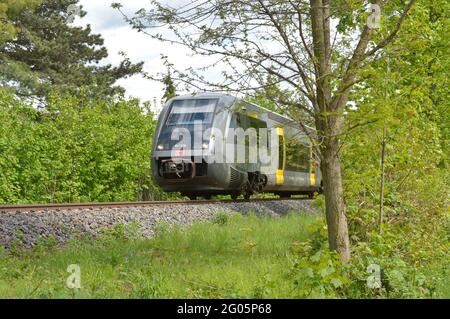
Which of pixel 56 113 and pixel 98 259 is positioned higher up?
pixel 56 113

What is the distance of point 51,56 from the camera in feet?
108

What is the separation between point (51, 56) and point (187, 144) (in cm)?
1841

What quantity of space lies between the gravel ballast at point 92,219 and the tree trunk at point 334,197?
5031mm

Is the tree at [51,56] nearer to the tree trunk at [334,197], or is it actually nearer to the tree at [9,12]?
the tree at [9,12]

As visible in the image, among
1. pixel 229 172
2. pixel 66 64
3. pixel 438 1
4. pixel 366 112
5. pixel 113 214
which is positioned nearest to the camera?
pixel 366 112

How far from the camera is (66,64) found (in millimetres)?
33781

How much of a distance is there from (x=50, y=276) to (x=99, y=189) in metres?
14.6

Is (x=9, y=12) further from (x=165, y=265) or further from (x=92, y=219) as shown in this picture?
(x=165, y=265)

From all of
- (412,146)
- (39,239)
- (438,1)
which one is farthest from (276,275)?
(438,1)

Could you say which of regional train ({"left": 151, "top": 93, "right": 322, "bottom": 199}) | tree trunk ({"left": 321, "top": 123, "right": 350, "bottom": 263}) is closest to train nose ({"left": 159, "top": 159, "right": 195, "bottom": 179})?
regional train ({"left": 151, "top": 93, "right": 322, "bottom": 199})

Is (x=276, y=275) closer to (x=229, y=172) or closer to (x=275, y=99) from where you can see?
(x=275, y=99)

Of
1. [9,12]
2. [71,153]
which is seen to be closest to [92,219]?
[71,153]

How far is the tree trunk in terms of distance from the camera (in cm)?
745

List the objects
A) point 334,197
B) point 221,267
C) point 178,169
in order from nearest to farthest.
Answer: point 334,197 → point 221,267 → point 178,169
